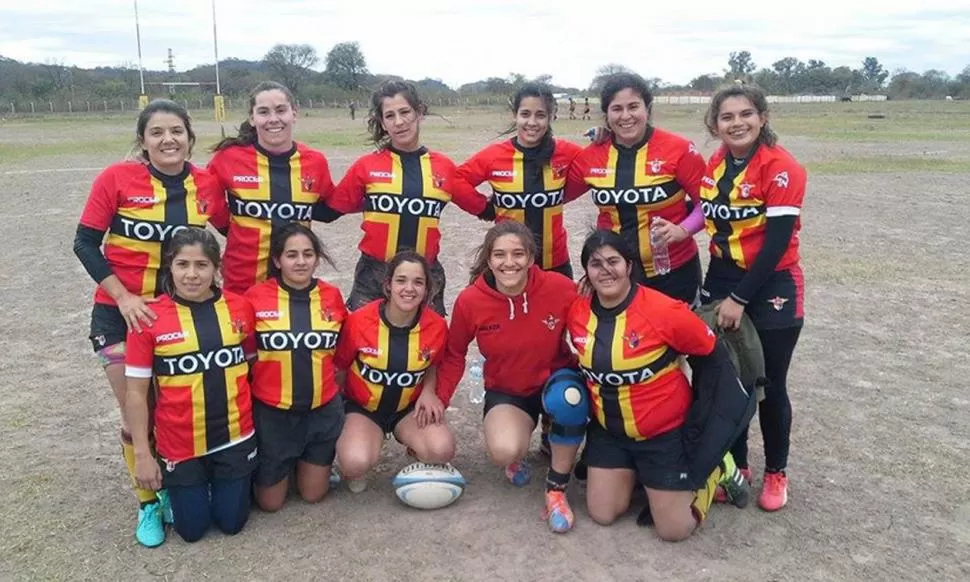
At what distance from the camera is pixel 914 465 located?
4.55 meters

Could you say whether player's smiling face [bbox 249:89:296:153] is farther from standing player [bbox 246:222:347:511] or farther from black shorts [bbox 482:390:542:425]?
black shorts [bbox 482:390:542:425]

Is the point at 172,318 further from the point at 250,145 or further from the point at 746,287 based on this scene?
the point at 746,287

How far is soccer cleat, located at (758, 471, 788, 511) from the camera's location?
13.5 ft

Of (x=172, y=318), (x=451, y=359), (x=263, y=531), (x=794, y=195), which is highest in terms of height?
(x=794, y=195)

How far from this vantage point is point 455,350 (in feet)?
14.6

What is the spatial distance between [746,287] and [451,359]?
1615 mm

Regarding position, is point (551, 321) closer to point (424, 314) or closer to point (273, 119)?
point (424, 314)

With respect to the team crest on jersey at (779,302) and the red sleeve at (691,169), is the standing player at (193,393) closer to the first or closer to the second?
the red sleeve at (691,169)

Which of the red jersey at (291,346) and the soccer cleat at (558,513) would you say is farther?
the red jersey at (291,346)

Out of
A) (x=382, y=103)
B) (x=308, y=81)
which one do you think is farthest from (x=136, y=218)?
(x=308, y=81)

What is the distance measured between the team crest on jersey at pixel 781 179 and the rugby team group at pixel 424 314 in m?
0.01

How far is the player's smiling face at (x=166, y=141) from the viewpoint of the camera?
13.3 ft

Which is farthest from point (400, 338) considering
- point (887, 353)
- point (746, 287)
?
point (887, 353)

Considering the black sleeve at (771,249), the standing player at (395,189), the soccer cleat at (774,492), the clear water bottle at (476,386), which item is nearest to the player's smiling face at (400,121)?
the standing player at (395,189)
